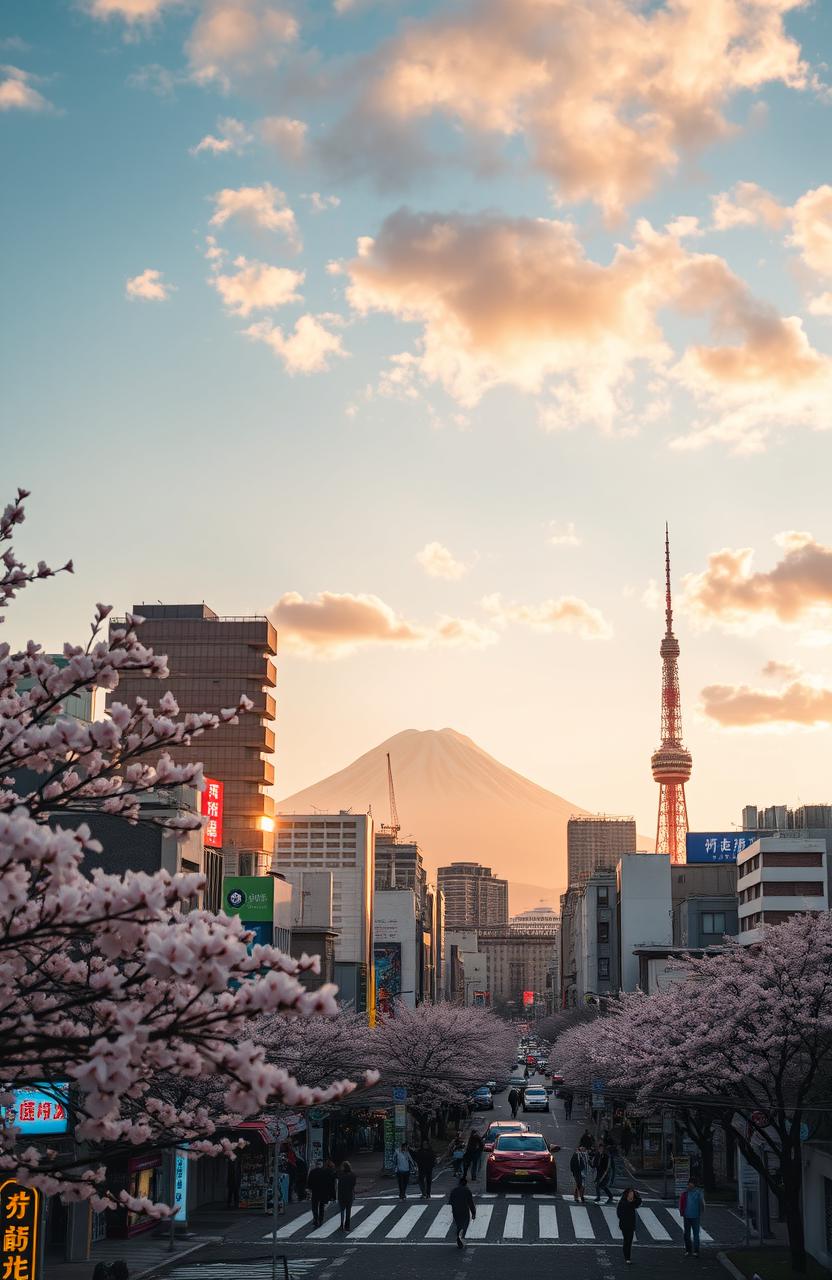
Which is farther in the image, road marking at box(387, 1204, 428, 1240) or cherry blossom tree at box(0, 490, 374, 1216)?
road marking at box(387, 1204, 428, 1240)

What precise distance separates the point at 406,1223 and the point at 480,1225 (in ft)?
6.85

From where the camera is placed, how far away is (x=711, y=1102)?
31281 mm

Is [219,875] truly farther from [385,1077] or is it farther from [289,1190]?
[289,1190]

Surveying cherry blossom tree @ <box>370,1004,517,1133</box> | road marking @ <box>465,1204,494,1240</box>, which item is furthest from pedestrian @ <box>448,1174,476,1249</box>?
cherry blossom tree @ <box>370,1004,517,1133</box>

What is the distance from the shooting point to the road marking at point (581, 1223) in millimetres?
36312

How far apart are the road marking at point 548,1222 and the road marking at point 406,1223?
3.54 metres

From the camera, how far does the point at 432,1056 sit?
67562 mm

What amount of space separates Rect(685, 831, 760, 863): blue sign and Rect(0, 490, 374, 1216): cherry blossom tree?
12121 cm

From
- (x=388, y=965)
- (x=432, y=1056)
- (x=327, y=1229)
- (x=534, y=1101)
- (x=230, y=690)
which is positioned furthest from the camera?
(x=230, y=690)

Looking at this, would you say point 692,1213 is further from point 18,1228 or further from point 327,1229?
point 18,1228

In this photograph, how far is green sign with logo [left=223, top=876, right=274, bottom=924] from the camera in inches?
2805

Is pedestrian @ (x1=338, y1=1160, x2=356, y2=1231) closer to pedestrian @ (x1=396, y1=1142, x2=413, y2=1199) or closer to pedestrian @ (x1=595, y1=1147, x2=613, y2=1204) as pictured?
pedestrian @ (x1=396, y1=1142, x2=413, y2=1199)

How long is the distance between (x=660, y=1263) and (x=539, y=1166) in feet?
42.2

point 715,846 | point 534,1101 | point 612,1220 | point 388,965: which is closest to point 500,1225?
point 612,1220
